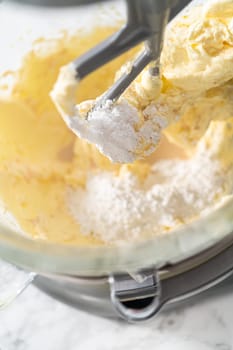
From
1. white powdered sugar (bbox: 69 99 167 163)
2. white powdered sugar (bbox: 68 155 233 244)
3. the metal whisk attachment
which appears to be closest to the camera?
the metal whisk attachment

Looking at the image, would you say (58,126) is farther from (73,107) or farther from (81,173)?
(73,107)

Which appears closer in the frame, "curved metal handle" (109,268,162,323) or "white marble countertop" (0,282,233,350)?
"curved metal handle" (109,268,162,323)

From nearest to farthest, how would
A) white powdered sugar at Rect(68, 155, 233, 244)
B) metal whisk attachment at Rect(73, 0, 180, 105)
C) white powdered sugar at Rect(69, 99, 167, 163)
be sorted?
metal whisk attachment at Rect(73, 0, 180, 105) < white powdered sugar at Rect(69, 99, 167, 163) < white powdered sugar at Rect(68, 155, 233, 244)

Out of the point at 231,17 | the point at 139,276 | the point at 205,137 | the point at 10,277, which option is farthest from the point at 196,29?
the point at 10,277

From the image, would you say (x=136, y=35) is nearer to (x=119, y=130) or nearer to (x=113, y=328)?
(x=119, y=130)

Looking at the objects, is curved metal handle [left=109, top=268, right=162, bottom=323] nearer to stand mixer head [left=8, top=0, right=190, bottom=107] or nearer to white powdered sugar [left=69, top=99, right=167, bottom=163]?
white powdered sugar [left=69, top=99, right=167, bottom=163]

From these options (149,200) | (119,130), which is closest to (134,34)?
(119,130)

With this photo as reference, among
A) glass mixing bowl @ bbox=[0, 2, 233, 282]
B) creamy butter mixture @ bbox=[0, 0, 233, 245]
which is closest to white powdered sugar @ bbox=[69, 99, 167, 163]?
creamy butter mixture @ bbox=[0, 0, 233, 245]

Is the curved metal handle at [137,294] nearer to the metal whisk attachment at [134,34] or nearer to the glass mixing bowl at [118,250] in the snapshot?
the glass mixing bowl at [118,250]
